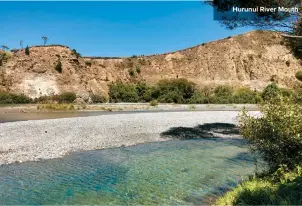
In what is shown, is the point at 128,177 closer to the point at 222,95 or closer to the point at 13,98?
the point at 13,98

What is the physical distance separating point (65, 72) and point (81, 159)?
53.1m

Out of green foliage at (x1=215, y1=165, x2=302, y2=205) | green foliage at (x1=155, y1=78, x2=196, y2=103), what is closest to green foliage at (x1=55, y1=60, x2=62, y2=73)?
green foliage at (x1=155, y1=78, x2=196, y2=103)

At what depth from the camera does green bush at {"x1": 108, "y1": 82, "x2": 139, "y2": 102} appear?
61719 mm

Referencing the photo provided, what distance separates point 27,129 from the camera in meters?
19.2

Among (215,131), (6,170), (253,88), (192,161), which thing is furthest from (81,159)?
(253,88)

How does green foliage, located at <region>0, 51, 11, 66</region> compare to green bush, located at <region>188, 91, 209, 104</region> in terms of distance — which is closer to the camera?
green bush, located at <region>188, 91, 209, 104</region>

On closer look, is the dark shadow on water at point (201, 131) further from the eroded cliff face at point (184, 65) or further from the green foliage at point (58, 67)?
the green foliage at point (58, 67)

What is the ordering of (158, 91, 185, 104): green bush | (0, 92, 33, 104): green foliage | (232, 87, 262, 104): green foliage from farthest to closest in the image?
(158, 91, 185, 104): green bush < (232, 87, 262, 104): green foliage < (0, 92, 33, 104): green foliage

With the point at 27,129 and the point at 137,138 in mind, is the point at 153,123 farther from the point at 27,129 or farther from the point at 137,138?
the point at 27,129

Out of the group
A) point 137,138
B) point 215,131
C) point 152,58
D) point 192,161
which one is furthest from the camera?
point 152,58

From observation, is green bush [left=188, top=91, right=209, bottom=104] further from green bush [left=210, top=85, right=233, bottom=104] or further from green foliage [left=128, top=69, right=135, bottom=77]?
green foliage [left=128, top=69, right=135, bottom=77]

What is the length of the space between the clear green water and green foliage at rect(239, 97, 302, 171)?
1.53m

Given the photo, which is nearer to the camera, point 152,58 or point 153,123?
point 153,123

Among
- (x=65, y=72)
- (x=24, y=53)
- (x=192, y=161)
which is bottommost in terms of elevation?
(x=192, y=161)
